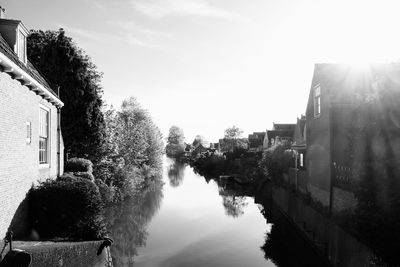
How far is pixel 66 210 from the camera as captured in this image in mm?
11977

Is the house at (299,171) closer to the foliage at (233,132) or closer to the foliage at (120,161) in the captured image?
the foliage at (120,161)

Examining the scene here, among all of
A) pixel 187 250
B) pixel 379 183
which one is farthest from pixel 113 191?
pixel 379 183

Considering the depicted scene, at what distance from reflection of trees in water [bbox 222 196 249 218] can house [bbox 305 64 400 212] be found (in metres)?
9.99

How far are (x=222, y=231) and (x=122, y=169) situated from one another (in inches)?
469

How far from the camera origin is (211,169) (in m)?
73.4

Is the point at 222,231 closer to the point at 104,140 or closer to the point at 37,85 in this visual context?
the point at 104,140

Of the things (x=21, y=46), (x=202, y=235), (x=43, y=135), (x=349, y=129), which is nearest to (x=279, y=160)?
(x=202, y=235)

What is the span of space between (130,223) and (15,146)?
53.3 feet

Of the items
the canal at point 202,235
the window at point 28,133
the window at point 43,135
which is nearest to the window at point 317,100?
the canal at point 202,235

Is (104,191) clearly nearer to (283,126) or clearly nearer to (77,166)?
(77,166)

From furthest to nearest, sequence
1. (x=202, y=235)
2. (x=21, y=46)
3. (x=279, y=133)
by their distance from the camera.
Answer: (x=279, y=133)
(x=202, y=235)
(x=21, y=46)

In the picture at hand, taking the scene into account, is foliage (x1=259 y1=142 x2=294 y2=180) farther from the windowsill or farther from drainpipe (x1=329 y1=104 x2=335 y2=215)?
the windowsill

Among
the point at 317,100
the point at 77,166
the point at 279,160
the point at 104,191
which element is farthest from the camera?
the point at 279,160

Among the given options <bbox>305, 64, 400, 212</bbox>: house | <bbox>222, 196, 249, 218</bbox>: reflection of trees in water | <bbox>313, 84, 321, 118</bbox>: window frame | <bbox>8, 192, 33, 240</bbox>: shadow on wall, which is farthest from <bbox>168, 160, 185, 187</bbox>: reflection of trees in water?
<bbox>8, 192, 33, 240</bbox>: shadow on wall
